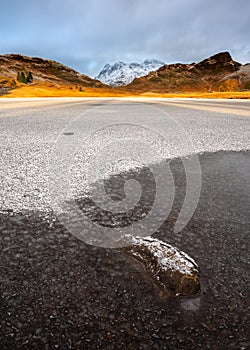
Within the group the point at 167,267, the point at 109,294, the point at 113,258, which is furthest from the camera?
the point at 113,258

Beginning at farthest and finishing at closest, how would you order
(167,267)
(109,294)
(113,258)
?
(113,258) < (167,267) < (109,294)

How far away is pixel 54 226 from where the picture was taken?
2.15 m

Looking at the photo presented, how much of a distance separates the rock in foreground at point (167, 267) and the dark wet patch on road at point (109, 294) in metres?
A: 0.06

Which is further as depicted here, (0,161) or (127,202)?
(0,161)

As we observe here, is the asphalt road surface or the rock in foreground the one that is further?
the rock in foreground

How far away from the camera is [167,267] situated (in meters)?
1.59

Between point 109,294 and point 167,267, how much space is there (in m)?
0.36

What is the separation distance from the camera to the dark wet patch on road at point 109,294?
1.21 m

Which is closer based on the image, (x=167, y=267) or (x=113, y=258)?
(x=167, y=267)

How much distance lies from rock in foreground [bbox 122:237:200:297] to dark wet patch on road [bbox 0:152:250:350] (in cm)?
6

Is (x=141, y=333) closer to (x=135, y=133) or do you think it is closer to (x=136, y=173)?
(x=136, y=173)

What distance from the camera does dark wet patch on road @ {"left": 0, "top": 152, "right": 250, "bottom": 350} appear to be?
1.21 m

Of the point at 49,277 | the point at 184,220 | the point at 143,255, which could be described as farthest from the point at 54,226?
the point at 184,220

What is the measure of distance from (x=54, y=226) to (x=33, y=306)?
0.83m
